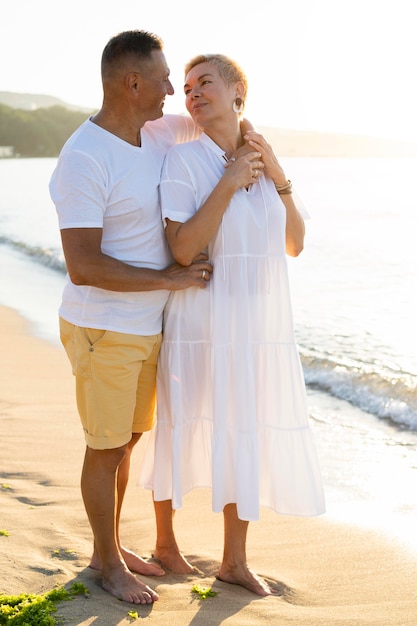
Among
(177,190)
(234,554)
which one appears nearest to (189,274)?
(177,190)

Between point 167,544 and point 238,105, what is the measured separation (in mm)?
1818

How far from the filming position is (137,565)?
139 inches

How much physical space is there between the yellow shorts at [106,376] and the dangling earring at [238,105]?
0.94 m

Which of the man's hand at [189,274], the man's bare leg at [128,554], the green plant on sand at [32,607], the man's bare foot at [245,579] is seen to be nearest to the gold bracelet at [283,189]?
the man's hand at [189,274]

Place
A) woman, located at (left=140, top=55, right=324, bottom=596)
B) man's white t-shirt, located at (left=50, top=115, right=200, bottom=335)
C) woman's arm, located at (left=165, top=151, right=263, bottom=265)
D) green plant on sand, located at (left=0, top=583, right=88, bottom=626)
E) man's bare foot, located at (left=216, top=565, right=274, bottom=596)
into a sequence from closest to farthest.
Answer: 1. green plant on sand, located at (left=0, top=583, right=88, bottom=626)
2. man's white t-shirt, located at (left=50, top=115, right=200, bottom=335)
3. woman's arm, located at (left=165, top=151, right=263, bottom=265)
4. woman, located at (left=140, top=55, right=324, bottom=596)
5. man's bare foot, located at (left=216, top=565, right=274, bottom=596)

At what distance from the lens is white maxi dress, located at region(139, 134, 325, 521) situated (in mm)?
3270

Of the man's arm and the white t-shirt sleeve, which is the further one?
the white t-shirt sleeve

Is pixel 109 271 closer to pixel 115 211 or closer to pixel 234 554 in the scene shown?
pixel 115 211

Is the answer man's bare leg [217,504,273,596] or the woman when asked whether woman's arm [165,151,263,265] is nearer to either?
the woman

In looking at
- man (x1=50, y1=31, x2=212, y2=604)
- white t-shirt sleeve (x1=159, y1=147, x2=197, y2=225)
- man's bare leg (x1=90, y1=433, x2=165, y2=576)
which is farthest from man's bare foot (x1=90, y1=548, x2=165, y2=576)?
white t-shirt sleeve (x1=159, y1=147, x2=197, y2=225)

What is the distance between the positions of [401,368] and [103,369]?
4952 mm

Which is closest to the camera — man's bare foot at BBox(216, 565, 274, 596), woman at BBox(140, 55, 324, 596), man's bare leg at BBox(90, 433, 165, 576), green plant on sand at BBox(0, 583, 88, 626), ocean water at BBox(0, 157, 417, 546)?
green plant on sand at BBox(0, 583, 88, 626)

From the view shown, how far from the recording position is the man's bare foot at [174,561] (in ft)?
11.7

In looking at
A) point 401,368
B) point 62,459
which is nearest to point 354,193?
point 401,368
